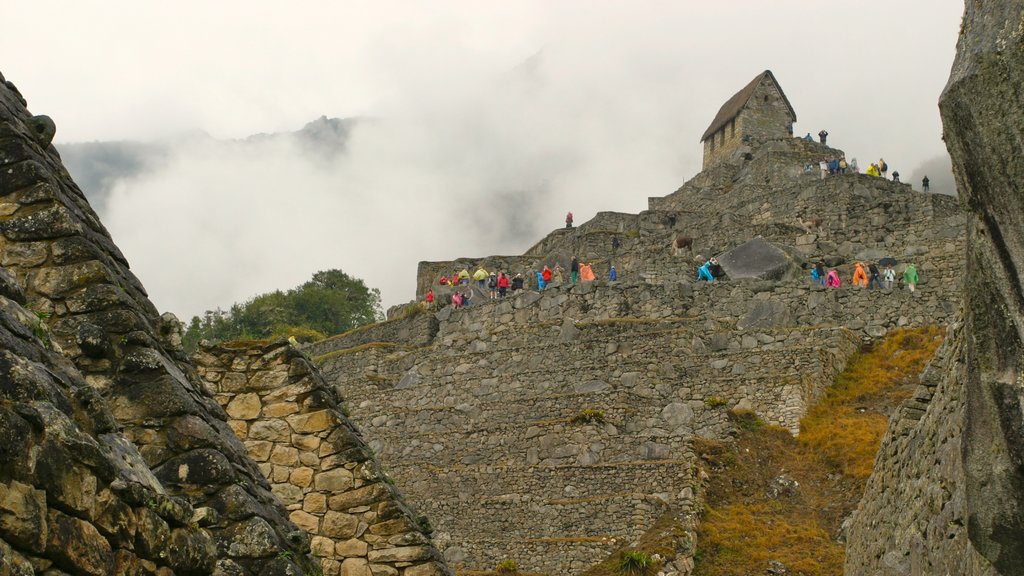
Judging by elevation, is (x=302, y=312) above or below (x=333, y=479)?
above

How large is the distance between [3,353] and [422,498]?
79.0ft

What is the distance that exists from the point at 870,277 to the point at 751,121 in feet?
73.6

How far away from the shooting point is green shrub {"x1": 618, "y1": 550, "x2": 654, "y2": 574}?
816 inches

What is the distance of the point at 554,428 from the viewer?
91.8 ft

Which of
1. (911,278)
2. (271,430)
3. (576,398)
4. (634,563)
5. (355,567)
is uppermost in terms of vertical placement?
(911,278)

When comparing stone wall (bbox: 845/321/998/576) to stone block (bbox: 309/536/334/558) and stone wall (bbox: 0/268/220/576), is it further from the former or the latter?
stone block (bbox: 309/536/334/558)

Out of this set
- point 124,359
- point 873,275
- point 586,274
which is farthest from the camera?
point 586,274

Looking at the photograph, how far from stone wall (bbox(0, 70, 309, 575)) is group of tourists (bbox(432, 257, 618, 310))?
30.4 m

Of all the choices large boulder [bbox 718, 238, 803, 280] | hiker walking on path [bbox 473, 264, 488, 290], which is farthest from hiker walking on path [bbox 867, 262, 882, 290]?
hiker walking on path [bbox 473, 264, 488, 290]

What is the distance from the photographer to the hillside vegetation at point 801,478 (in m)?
21.6

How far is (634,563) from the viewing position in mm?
20844

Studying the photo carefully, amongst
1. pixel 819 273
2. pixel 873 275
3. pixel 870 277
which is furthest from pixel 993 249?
pixel 819 273

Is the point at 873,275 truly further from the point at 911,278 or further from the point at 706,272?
the point at 706,272

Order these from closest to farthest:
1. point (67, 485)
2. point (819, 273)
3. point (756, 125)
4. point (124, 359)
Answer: point (67, 485), point (124, 359), point (819, 273), point (756, 125)
